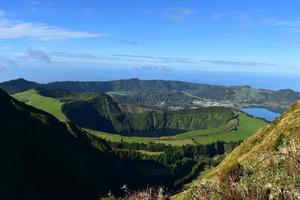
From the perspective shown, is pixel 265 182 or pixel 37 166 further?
pixel 37 166

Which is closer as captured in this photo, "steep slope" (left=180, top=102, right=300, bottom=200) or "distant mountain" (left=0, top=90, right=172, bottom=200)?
"steep slope" (left=180, top=102, right=300, bottom=200)

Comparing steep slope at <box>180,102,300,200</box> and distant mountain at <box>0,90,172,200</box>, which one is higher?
steep slope at <box>180,102,300,200</box>

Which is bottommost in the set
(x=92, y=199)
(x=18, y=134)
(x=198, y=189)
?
(x=92, y=199)

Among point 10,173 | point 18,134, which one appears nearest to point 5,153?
point 10,173

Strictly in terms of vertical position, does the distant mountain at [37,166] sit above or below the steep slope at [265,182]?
below

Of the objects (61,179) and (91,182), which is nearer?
(61,179)

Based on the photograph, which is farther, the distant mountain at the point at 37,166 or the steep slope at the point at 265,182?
the distant mountain at the point at 37,166

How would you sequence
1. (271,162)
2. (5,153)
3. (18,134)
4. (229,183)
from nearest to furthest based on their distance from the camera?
1. (229,183)
2. (271,162)
3. (5,153)
4. (18,134)

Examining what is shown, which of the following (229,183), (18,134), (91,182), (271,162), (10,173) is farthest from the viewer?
(91,182)

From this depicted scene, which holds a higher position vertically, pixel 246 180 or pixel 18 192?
pixel 246 180

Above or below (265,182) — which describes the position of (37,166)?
below

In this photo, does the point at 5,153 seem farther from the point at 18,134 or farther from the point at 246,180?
the point at 246,180
